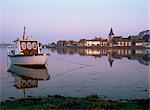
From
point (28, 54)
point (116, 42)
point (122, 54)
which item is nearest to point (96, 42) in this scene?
point (116, 42)

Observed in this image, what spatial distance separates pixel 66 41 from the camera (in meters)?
164

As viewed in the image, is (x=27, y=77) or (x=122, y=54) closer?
(x=27, y=77)

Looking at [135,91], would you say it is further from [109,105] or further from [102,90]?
[109,105]

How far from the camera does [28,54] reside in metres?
29.1

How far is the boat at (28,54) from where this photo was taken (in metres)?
28.9

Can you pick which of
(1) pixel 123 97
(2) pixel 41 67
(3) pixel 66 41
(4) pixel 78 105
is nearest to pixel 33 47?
(2) pixel 41 67

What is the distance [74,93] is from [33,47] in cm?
1829

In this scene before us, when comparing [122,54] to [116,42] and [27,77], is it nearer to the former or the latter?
[27,77]

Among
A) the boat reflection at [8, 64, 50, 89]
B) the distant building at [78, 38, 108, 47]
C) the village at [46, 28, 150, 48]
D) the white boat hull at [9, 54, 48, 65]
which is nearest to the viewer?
the boat reflection at [8, 64, 50, 89]

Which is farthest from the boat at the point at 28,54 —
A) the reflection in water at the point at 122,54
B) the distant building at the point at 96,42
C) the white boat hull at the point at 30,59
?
the distant building at the point at 96,42

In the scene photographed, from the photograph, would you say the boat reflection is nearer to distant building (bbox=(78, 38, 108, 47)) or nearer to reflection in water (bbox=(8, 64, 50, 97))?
reflection in water (bbox=(8, 64, 50, 97))

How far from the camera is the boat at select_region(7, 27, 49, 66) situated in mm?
28922

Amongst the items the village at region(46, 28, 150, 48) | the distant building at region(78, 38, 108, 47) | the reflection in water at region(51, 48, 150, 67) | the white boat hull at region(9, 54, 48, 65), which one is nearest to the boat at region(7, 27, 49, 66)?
the white boat hull at region(9, 54, 48, 65)

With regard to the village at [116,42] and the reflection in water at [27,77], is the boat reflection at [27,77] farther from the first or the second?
the village at [116,42]
